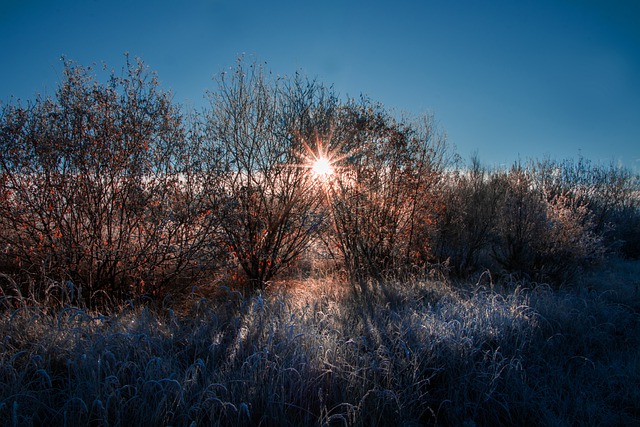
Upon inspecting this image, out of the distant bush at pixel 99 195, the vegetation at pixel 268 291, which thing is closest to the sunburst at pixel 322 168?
the vegetation at pixel 268 291

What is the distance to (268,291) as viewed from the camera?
5074 millimetres

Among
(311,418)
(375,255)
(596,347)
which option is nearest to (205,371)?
(311,418)

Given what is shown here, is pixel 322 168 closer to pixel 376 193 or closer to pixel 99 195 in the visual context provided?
pixel 376 193

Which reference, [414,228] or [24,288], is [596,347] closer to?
[414,228]

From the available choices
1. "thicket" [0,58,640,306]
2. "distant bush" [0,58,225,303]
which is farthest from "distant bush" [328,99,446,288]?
"distant bush" [0,58,225,303]

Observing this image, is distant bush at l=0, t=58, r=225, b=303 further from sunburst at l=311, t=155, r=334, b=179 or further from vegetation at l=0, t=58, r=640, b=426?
sunburst at l=311, t=155, r=334, b=179

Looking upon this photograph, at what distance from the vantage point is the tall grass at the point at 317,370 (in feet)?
6.62

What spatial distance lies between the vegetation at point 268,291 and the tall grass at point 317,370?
2 centimetres

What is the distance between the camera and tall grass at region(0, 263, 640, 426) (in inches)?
79.5

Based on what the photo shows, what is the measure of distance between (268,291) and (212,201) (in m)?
1.60

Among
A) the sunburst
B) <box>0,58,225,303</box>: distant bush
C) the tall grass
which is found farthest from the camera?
the sunburst

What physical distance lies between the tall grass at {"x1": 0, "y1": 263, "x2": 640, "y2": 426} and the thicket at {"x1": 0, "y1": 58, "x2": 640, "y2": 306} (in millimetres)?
992

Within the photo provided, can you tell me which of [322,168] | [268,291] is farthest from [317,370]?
[322,168]

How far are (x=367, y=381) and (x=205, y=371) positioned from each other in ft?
3.77
